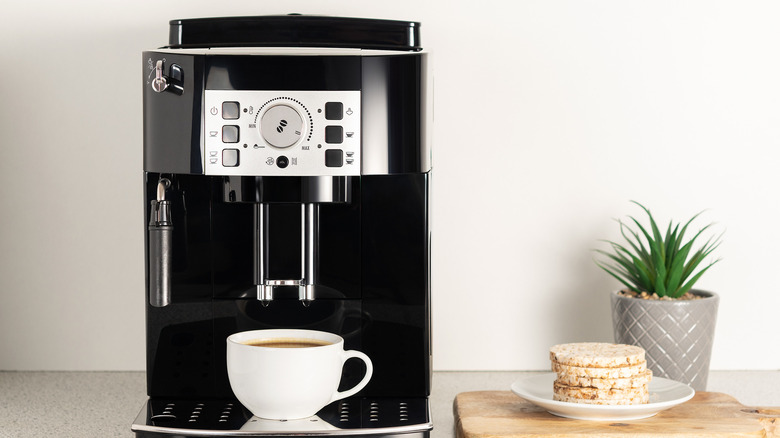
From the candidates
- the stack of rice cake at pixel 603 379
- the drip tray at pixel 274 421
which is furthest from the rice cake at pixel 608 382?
the drip tray at pixel 274 421

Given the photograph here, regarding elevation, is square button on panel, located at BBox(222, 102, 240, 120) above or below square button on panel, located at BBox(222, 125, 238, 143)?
above

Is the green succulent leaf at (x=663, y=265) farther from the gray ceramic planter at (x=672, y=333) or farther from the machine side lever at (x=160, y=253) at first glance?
the machine side lever at (x=160, y=253)

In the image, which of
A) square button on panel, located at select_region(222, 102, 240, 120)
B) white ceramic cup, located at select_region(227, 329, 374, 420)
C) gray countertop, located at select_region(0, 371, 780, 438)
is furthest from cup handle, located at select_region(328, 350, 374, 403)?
square button on panel, located at select_region(222, 102, 240, 120)

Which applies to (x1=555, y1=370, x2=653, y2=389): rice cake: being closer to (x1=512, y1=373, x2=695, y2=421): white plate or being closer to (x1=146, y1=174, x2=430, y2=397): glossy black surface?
(x1=512, y1=373, x2=695, y2=421): white plate

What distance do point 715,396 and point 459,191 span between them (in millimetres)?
452

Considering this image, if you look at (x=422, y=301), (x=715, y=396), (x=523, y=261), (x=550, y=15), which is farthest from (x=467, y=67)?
(x=715, y=396)

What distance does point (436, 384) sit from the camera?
1.20 metres

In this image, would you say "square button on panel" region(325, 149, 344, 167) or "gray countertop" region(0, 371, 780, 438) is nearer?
"square button on panel" region(325, 149, 344, 167)

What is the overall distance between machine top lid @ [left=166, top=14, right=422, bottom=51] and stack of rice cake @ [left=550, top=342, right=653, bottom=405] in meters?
0.37

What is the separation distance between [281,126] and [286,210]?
13 centimetres

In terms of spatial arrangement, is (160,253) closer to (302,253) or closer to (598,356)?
(302,253)

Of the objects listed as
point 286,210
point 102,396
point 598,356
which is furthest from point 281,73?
point 102,396

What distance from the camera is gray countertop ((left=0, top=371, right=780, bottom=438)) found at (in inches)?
38.3

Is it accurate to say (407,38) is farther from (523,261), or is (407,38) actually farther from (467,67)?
(523,261)
